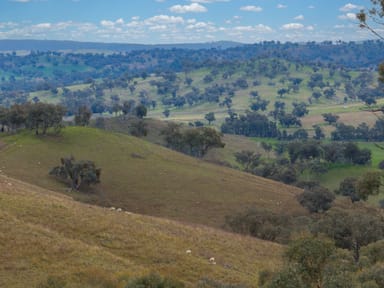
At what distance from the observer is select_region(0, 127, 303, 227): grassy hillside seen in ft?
254

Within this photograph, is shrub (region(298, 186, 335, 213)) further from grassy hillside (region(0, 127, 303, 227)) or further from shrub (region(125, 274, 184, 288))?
shrub (region(125, 274, 184, 288))

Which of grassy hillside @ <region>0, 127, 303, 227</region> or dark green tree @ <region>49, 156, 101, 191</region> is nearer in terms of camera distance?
grassy hillside @ <region>0, 127, 303, 227</region>

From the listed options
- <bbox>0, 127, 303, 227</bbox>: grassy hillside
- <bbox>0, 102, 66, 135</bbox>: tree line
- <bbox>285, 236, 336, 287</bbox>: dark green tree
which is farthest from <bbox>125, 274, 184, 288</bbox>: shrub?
<bbox>0, 102, 66, 135</bbox>: tree line

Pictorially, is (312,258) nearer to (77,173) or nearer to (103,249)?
(103,249)

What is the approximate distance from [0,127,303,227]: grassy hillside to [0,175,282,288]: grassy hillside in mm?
28516

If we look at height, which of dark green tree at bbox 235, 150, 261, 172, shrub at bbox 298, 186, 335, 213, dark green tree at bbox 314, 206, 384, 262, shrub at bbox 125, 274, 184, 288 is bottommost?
dark green tree at bbox 235, 150, 261, 172

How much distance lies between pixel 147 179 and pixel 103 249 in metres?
56.1

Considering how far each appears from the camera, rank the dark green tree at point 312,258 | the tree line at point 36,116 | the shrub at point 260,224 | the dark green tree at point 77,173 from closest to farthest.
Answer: the dark green tree at point 312,258, the shrub at point 260,224, the dark green tree at point 77,173, the tree line at point 36,116

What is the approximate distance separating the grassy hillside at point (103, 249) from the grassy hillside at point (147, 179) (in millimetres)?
28516

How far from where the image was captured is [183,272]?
32.2m

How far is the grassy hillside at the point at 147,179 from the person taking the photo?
77.5 m

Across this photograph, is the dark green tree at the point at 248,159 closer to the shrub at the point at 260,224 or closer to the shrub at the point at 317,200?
the shrub at the point at 317,200

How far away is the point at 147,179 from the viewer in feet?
295

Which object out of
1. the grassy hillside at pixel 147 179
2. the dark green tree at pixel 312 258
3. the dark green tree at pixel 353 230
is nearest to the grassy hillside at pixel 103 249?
the dark green tree at pixel 312 258
